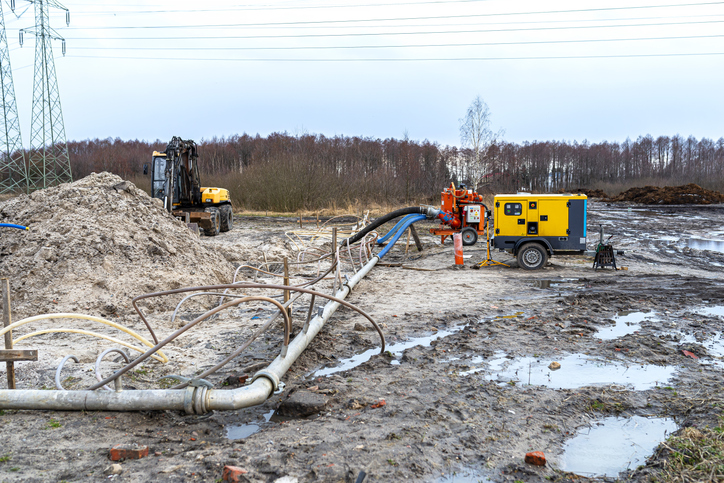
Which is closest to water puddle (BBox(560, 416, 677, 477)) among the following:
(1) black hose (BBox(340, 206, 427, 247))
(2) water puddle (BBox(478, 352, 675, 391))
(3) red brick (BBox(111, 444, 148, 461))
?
(2) water puddle (BBox(478, 352, 675, 391))

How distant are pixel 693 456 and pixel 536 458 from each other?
38.9 inches

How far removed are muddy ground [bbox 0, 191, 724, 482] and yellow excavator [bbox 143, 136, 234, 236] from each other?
10.3m

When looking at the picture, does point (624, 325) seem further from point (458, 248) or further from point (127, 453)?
point (127, 453)

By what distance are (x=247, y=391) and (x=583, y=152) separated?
263 ft

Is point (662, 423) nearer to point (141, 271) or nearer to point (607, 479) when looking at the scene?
point (607, 479)

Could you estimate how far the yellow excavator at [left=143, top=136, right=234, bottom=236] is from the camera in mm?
16656

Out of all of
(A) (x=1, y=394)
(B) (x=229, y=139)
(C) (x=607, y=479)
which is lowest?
(C) (x=607, y=479)

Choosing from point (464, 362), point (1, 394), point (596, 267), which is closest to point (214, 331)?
point (1, 394)

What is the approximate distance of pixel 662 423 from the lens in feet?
12.7

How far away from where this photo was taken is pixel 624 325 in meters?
6.92

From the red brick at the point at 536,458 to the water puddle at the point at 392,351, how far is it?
7.25 feet

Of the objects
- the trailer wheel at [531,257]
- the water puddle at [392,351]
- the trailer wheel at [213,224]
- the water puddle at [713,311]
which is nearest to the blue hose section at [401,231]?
the trailer wheel at [531,257]

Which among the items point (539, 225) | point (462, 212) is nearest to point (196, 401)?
point (539, 225)

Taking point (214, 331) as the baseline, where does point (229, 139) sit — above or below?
above
